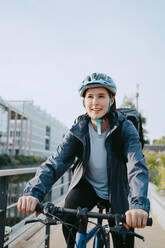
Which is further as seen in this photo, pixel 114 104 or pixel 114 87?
pixel 114 104

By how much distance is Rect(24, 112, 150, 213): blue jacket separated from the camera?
166 cm

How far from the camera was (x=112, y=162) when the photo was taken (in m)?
1.84

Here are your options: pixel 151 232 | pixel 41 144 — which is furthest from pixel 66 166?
pixel 41 144

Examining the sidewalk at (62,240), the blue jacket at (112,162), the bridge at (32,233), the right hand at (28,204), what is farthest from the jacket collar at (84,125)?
the sidewalk at (62,240)

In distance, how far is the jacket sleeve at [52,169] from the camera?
1634 millimetres

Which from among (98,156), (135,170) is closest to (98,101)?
(98,156)

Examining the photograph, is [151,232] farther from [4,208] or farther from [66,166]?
[66,166]

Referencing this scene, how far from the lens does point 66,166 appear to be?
6.38 feet

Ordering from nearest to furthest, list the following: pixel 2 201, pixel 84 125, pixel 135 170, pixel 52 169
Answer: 1. pixel 135 170
2. pixel 52 169
3. pixel 84 125
4. pixel 2 201

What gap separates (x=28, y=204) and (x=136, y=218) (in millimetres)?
643

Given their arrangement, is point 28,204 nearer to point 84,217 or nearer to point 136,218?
point 84,217

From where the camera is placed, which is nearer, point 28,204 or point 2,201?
point 28,204

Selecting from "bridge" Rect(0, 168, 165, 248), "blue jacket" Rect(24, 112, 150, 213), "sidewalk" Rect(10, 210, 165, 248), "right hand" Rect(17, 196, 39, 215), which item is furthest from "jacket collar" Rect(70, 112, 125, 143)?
"sidewalk" Rect(10, 210, 165, 248)

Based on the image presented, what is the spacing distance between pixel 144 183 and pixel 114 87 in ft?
2.61
